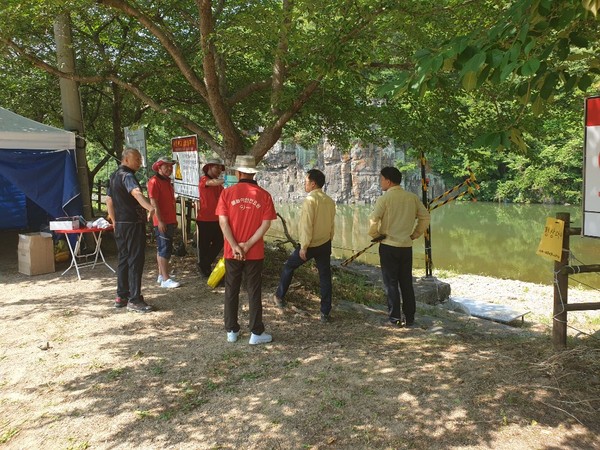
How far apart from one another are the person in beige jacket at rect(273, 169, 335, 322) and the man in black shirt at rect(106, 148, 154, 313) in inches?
65.7

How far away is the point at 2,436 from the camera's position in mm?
3066

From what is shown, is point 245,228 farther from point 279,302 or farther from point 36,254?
point 36,254

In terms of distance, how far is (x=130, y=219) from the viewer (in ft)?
17.4

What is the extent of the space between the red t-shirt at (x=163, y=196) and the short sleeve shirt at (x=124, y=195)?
0.59 m

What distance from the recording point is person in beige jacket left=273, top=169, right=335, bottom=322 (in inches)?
196

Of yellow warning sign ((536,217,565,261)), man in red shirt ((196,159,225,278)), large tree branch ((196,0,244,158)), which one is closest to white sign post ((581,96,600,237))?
yellow warning sign ((536,217,565,261))

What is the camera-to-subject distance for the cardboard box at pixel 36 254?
7.22 m

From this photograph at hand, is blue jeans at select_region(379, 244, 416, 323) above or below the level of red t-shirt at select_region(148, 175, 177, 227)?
below

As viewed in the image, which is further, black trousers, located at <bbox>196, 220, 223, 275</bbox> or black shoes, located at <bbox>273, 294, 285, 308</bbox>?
black trousers, located at <bbox>196, 220, 223, 275</bbox>

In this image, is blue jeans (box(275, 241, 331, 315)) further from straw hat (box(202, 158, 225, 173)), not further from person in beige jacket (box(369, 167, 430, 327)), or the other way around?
straw hat (box(202, 158, 225, 173))

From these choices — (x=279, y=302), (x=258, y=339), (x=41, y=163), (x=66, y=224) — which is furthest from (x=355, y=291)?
(x=41, y=163)

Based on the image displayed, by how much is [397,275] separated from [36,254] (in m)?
5.44

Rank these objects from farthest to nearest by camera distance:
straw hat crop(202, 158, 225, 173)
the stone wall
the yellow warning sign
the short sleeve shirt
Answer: the stone wall → straw hat crop(202, 158, 225, 173) → the short sleeve shirt → the yellow warning sign

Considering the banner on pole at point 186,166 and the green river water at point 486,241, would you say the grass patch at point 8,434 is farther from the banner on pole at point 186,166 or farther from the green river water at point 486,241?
the green river water at point 486,241
